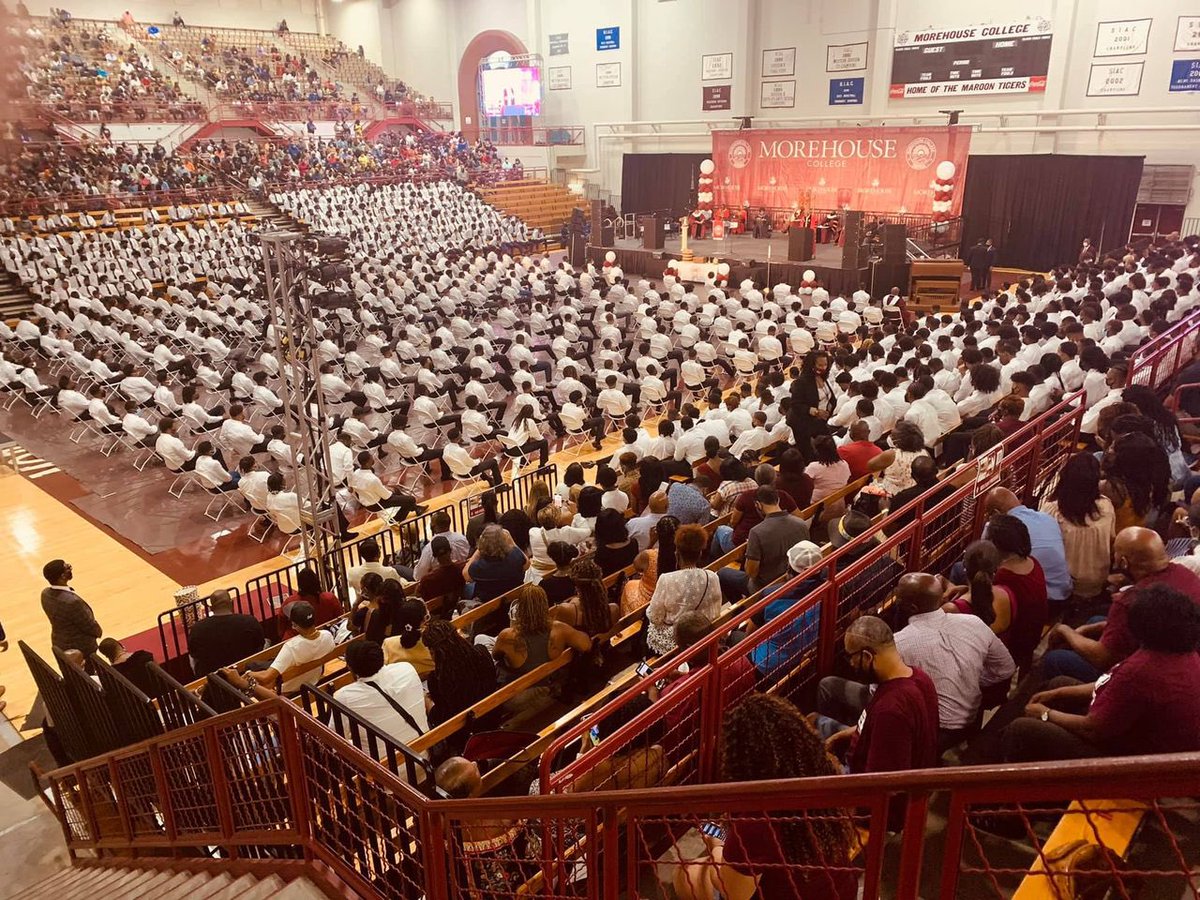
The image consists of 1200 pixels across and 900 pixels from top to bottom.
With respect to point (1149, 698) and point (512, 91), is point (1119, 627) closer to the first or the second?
point (1149, 698)

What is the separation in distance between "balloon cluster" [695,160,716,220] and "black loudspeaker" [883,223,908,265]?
8.67m

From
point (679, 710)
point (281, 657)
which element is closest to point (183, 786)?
point (281, 657)

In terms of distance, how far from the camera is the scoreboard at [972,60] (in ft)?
70.9

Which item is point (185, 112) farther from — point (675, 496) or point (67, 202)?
point (675, 496)

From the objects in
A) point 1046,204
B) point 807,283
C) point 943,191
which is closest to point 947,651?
point 807,283

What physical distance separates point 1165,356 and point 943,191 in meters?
14.5

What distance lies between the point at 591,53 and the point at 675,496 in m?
28.8

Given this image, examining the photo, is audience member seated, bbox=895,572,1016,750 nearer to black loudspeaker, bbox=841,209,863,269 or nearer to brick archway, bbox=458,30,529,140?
black loudspeaker, bbox=841,209,863,269

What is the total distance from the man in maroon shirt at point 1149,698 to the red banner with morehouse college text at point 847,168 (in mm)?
21459

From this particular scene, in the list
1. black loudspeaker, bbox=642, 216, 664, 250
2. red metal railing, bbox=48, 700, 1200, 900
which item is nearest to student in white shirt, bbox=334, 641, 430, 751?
red metal railing, bbox=48, 700, 1200, 900

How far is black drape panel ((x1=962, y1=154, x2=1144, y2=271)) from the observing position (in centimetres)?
2066

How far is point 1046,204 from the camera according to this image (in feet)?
72.0

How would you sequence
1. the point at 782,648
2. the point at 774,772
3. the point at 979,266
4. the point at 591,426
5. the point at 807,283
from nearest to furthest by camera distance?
the point at 774,772, the point at 782,648, the point at 591,426, the point at 807,283, the point at 979,266

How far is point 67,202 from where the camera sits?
22.1m
